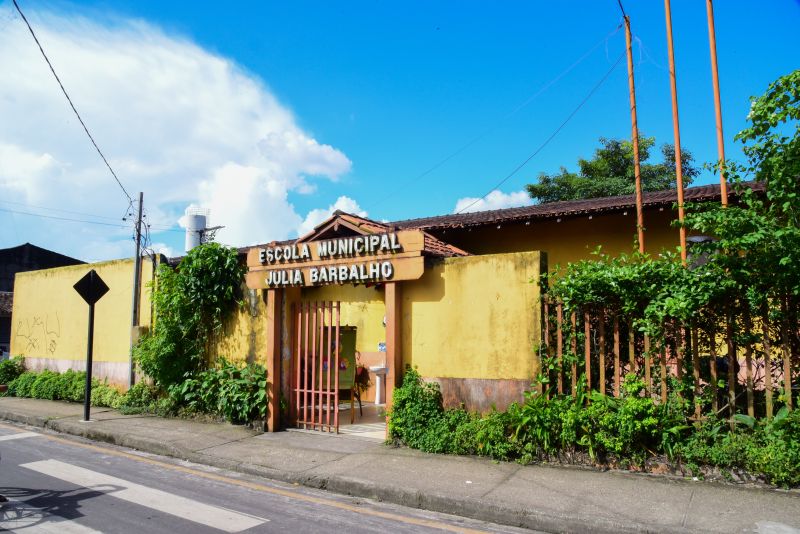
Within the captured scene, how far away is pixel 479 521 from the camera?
552 cm

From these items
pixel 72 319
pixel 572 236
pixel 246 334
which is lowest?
pixel 246 334

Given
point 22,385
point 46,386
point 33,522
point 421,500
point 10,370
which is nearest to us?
point 33,522

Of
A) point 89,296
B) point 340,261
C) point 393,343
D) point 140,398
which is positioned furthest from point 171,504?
point 140,398

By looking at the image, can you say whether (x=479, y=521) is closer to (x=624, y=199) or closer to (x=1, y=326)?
(x=624, y=199)

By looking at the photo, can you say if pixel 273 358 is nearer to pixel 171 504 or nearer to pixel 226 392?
pixel 226 392

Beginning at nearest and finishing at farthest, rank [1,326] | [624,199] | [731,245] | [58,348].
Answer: [731,245] → [624,199] → [58,348] → [1,326]

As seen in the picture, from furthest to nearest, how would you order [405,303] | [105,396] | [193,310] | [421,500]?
[105,396]
[193,310]
[405,303]
[421,500]

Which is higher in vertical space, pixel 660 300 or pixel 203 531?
pixel 660 300

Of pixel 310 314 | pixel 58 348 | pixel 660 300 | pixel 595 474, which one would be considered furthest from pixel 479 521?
pixel 58 348

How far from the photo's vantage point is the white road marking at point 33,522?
5148 mm

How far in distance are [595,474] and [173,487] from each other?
4795 millimetres

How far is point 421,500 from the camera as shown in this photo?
19.5 ft

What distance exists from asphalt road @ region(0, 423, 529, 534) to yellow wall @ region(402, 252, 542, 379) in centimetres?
241

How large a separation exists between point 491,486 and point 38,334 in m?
14.6
